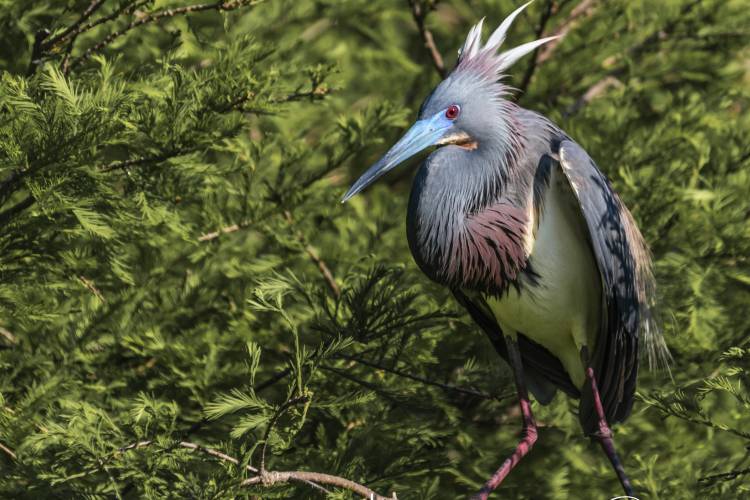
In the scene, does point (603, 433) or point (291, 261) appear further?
point (291, 261)

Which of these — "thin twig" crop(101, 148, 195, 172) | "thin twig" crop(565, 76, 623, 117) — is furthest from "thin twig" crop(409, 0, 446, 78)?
"thin twig" crop(101, 148, 195, 172)

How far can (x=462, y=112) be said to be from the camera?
3.64m

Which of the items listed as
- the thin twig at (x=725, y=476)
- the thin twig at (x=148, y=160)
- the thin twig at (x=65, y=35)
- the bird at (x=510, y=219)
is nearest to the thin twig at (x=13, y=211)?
the thin twig at (x=148, y=160)

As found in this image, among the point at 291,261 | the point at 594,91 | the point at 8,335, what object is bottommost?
the point at 291,261

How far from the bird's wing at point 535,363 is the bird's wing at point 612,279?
23 cm

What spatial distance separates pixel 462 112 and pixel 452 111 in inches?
1.3

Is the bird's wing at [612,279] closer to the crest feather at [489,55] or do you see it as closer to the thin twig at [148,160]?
the crest feather at [489,55]

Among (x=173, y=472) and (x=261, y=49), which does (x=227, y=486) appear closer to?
(x=173, y=472)

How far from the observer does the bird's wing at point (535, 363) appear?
160 inches

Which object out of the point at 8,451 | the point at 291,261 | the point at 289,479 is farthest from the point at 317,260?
the point at 289,479

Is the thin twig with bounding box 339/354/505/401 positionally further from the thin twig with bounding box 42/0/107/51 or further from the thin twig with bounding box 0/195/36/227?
the thin twig with bounding box 42/0/107/51

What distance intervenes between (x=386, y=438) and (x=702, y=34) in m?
2.37

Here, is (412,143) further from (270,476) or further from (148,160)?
(270,476)

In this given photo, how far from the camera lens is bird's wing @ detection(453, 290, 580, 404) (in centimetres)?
407
